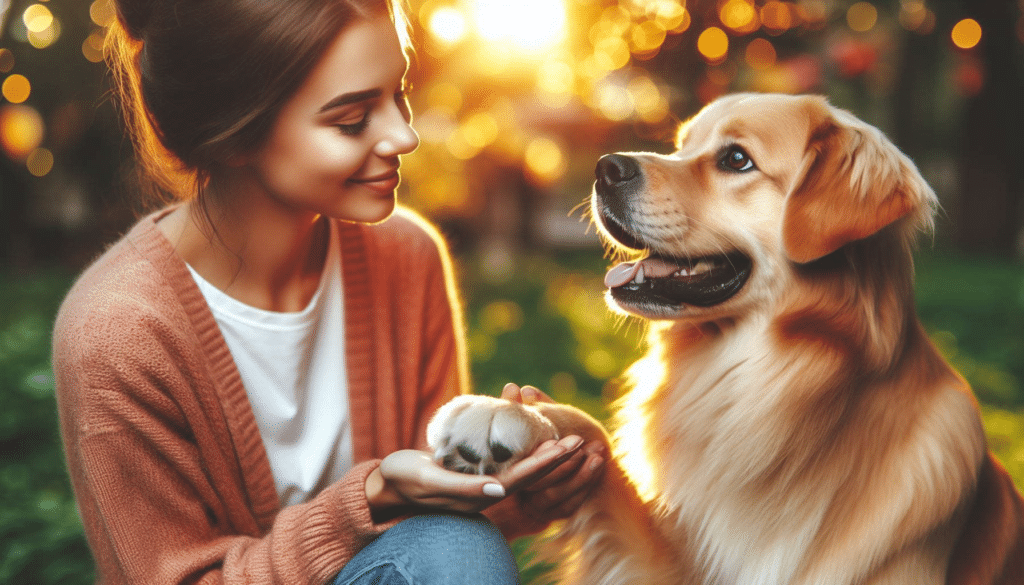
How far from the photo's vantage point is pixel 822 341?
1.62m

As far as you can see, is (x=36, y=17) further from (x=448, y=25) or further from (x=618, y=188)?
(x=618, y=188)

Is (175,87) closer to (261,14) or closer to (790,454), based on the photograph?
(261,14)

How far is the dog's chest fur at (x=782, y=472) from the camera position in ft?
5.11

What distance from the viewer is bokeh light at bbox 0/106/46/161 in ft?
24.5

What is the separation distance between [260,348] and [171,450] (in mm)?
314

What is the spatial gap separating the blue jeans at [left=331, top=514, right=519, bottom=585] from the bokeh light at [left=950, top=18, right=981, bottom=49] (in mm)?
6195

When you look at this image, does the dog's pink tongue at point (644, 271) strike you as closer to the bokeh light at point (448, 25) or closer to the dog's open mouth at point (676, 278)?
the dog's open mouth at point (676, 278)

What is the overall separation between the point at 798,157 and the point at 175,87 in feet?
4.41

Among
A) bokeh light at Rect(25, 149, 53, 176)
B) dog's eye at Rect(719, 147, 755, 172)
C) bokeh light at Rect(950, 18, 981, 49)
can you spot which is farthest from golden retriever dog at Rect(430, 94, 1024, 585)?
bokeh light at Rect(25, 149, 53, 176)

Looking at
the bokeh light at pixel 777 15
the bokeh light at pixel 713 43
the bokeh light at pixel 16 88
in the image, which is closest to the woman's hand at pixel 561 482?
the bokeh light at pixel 713 43

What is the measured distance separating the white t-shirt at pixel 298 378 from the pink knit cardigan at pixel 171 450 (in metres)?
0.07

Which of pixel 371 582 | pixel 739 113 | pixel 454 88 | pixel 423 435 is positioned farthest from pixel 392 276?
pixel 454 88

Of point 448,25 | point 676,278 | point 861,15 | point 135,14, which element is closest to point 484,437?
point 676,278

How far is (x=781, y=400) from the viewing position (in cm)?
164
